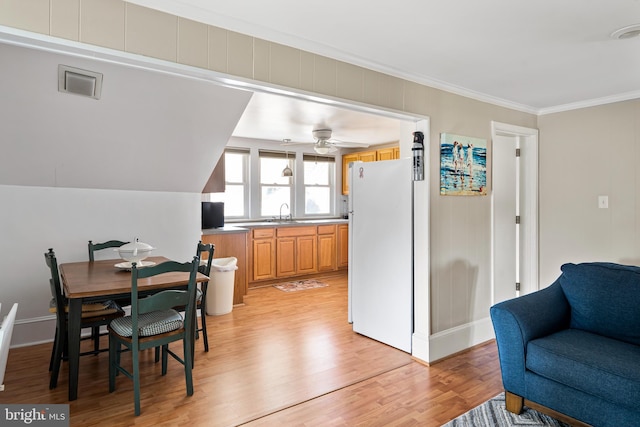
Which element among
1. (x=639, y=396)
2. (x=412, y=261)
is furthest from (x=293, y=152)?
(x=639, y=396)

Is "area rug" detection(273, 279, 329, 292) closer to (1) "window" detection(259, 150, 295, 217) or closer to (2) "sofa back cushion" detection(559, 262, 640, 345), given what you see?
(1) "window" detection(259, 150, 295, 217)

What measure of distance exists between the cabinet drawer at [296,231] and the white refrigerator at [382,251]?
2.17 meters

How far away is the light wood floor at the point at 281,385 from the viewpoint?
7.70 feet

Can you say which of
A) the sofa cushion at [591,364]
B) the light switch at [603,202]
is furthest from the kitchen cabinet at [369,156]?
the sofa cushion at [591,364]

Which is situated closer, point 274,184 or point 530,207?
point 530,207

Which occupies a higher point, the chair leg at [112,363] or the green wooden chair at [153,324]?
the green wooden chair at [153,324]

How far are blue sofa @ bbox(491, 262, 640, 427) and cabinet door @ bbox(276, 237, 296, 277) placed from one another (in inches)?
153

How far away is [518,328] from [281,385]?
1.61m

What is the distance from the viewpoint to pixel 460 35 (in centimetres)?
230

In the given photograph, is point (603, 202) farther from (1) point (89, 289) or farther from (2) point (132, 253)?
(1) point (89, 289)

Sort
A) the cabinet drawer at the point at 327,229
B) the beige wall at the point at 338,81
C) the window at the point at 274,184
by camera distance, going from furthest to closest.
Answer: the window at the point at 274,184, the cabinet drawer at the point at 327,229, the beige wall at the point at 338,81

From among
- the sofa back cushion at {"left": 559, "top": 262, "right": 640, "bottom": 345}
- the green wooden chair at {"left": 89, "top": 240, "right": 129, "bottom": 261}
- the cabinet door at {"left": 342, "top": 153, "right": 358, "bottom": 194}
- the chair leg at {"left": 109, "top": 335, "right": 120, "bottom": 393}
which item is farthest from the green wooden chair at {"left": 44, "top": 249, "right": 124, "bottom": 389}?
the cabinet door at {"left": 342, "top": 153, "right": 358, "bottom": 194}

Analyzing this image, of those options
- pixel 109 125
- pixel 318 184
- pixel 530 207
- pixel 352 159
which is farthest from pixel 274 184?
pixel 530 207

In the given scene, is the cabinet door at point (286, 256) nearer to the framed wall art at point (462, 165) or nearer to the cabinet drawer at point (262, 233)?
the cabinet drawer at point (262, 233)
